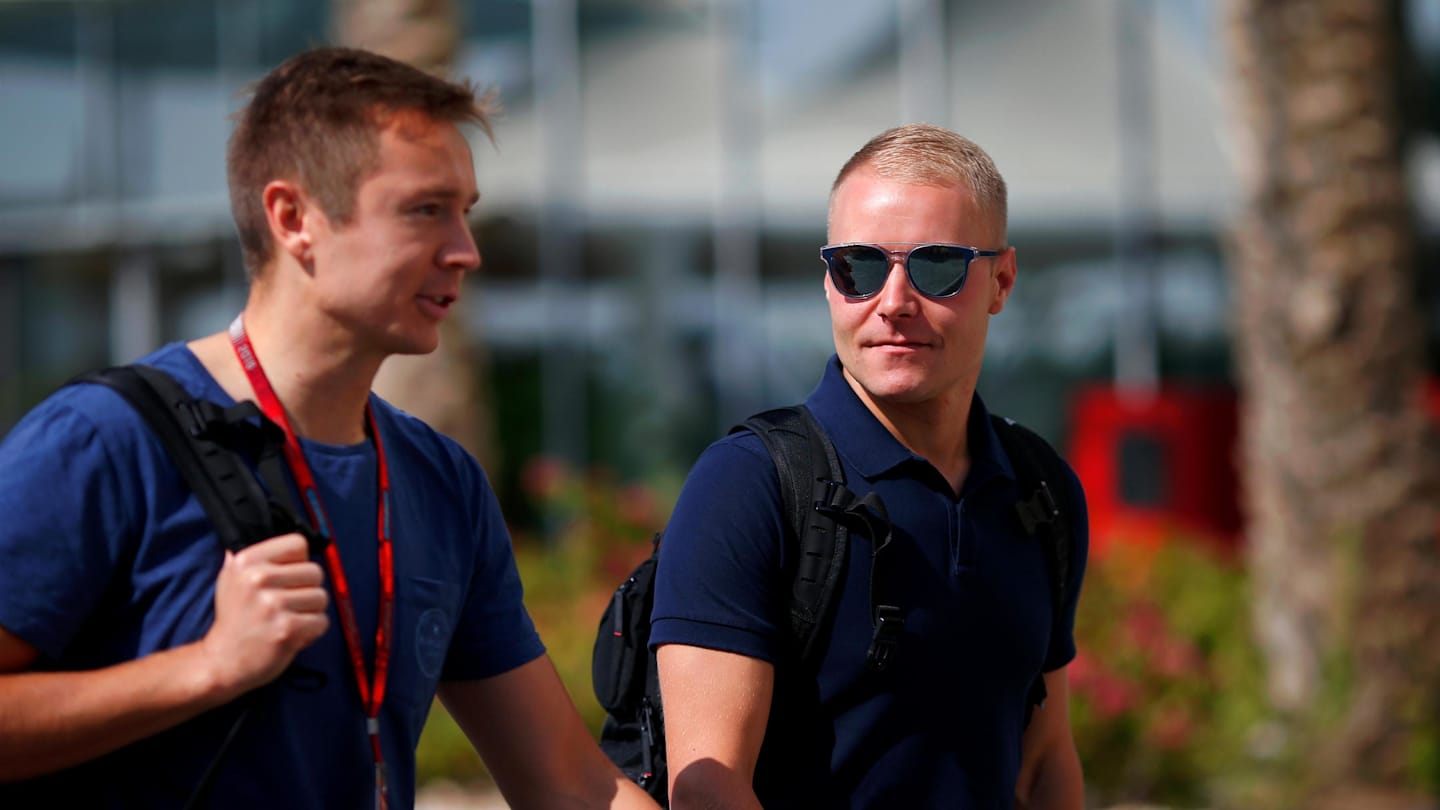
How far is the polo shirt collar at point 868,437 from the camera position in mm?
2768

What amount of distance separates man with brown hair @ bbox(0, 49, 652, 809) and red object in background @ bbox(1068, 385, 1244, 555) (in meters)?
8.81

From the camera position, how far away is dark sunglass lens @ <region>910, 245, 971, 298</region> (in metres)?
2.80

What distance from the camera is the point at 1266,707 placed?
7.23 meters

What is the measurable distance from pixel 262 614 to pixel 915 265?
1.18 meters

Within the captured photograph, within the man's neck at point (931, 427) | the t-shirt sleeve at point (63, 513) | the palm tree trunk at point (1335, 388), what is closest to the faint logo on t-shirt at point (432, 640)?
the t-shirt sleeve at point (63, 513)

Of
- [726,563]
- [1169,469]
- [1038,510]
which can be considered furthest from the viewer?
[1169,469]

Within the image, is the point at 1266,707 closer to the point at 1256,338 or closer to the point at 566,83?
the point at 1256,338

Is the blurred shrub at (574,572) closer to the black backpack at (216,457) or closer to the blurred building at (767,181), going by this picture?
the blurred building at (767,181)

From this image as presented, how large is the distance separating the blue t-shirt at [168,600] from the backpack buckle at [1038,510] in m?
0.95

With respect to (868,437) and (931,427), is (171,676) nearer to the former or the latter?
(868,437)

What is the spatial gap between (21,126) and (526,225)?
576cm

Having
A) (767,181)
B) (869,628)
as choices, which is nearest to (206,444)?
(869,628)

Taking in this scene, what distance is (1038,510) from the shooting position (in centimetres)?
290

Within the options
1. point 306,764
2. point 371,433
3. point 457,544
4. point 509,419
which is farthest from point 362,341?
point 509,419
